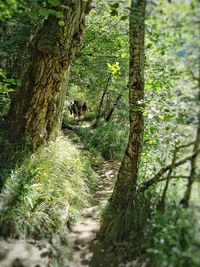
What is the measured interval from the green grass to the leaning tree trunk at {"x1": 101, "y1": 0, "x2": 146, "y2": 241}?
771 mm

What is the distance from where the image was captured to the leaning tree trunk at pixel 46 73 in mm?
5234

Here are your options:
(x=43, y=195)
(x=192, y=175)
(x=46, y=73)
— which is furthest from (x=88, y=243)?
(x=46, y=73)

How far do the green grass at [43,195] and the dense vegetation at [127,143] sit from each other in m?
0.02

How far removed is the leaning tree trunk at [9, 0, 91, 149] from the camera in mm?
5234

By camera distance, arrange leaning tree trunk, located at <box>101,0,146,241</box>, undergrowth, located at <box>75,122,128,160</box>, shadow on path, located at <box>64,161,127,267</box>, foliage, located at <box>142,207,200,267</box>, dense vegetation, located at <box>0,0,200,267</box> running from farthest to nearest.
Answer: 1. undergrowth, located at <box>75,122,128,160</box>
2. leaning tree trunk, located at <box>101,0,146,241</box>
3. shadow on path, located at <box>64,161,127,267</box>
4. dense vegetation, located at <box>0,0,200,267</box>
5. foliage, located at <box>142,207,200,267</box>

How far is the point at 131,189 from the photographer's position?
180 inches

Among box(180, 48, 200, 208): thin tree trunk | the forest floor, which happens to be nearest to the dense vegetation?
box(180, 48, 200, 208): thin tree trunk

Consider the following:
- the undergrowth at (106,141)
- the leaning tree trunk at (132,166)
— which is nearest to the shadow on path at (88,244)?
the leaning tree trunk at (132,166)

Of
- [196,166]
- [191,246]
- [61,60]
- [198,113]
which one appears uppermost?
[61,60]

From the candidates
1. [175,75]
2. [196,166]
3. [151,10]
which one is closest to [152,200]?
[196,166]

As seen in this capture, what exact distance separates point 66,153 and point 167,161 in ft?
8.04

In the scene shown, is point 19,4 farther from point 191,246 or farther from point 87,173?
point 87,173

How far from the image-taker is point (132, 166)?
4637mm

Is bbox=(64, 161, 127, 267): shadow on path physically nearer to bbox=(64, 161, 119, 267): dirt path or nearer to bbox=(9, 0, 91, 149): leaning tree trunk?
bbox=(64, 161, 119, 267): dirt path
